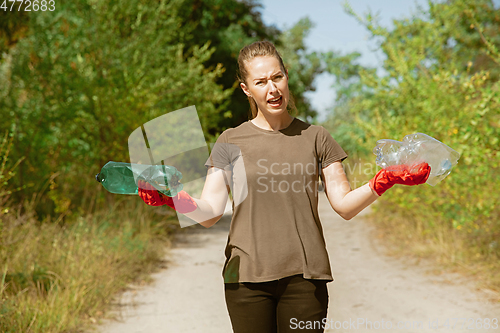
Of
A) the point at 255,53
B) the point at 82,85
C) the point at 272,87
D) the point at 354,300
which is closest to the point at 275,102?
the point at 272,87


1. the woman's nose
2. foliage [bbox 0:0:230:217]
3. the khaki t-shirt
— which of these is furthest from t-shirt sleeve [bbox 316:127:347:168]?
foliage [bbox 0:0:230:217]

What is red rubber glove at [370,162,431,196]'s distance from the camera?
5.92 feet

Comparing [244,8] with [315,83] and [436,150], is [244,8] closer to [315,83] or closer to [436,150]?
[315,83]

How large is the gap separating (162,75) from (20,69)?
2.88 metres

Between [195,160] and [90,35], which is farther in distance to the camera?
[90,35]

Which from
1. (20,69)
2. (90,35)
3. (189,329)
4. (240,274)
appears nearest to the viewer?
(240,274)

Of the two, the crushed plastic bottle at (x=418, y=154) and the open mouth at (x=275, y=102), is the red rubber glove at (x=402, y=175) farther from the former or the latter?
the open mouth at (x=275, y=102)

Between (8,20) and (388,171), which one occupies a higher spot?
(8,20)

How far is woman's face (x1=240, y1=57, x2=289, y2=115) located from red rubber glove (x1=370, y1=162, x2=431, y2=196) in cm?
54

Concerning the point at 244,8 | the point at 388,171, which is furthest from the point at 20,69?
the point at 244,8

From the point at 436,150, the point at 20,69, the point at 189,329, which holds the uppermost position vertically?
the point at 20,69

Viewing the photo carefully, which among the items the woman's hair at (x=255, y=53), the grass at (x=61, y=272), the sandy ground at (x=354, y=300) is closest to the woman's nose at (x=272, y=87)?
the woman's hair at (x=255, y=53)

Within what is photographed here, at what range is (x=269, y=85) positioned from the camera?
2.07 meters

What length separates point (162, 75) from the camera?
8906 millimetres
